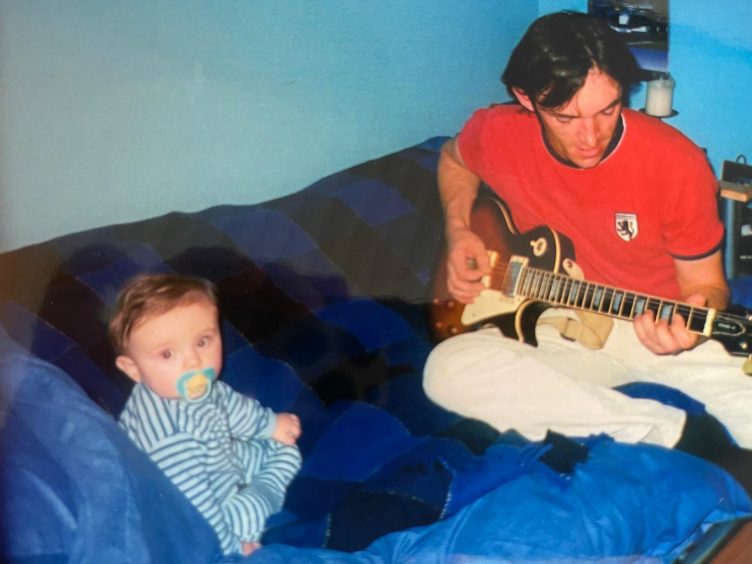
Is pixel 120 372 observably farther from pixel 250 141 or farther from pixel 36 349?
pixel 250 141

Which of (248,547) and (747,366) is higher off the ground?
(747,366)

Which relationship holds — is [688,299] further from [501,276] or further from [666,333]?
[501,276]

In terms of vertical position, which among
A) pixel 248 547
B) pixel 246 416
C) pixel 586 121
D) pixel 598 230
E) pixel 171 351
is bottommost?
pixel 248 547

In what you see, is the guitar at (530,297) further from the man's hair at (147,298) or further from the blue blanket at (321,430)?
the man's hair at (147,298)

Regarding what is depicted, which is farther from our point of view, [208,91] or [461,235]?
[461,235]

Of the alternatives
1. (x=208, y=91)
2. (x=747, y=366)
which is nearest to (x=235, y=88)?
(x=208, y=91)

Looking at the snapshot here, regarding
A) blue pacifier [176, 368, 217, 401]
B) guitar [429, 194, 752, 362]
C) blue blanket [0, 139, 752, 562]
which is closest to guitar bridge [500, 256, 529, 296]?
guitar [429, 194, 752, 362]

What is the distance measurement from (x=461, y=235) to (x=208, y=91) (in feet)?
1.24

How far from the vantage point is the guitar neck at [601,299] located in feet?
2.91

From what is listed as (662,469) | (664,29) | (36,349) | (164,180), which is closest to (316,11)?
(164,180)

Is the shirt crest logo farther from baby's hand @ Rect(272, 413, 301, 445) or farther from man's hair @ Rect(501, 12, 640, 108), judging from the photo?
baby's hand @ Rect(272, 413, 301, 445)

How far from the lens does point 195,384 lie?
86cm

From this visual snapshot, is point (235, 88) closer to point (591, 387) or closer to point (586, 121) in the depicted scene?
point (586, 121)

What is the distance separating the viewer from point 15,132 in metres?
0.85
